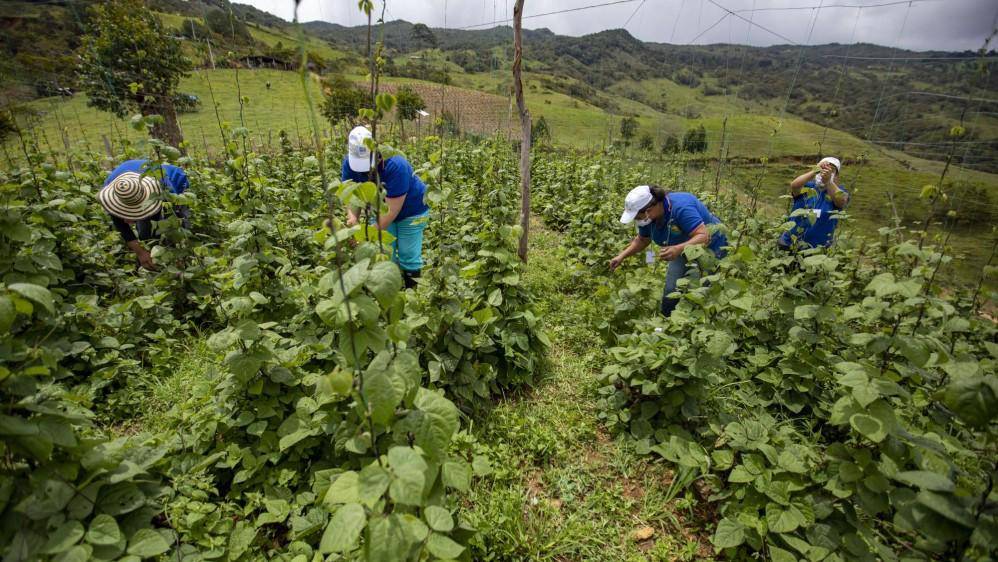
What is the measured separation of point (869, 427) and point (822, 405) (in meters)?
1.55

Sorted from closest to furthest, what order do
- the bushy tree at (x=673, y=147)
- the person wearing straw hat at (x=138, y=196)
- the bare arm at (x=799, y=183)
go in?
1. the person wearing straw hat at (x=138, y=196)
2. the bare arm at (x=799, y=183)
3. the bushy tree at (x=673, y=147)

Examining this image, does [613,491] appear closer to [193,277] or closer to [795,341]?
[795,341]

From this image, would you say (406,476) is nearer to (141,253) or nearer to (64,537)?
(64,537)

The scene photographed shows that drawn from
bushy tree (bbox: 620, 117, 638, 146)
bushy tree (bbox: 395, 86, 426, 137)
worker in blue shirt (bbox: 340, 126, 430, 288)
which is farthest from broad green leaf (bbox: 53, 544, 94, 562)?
bushy tree (bbox: 620, 117, 638, 146)

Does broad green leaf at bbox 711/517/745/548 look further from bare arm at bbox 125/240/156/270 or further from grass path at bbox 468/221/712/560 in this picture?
bare arm at bbox 125/240/156/270

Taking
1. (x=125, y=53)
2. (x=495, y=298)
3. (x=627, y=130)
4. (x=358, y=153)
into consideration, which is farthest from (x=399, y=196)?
(x=627, y=130)

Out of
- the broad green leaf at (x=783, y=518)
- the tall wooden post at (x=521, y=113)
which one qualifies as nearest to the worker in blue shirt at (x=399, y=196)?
the tall wooden post at (x=521, y=113)

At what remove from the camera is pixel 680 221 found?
3.74 metres

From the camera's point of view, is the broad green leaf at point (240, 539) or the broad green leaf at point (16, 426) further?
the broad green leaf at point (240, 539)

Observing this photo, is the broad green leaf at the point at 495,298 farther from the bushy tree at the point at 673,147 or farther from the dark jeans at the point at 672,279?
the bushy tree at the point at 673,147

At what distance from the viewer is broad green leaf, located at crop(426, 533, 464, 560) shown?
1326 mm

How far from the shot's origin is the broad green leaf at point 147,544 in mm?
1542

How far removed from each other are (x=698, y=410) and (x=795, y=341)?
0.93 m

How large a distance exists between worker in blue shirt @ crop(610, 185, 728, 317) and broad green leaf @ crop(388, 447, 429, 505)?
9.91 ft
